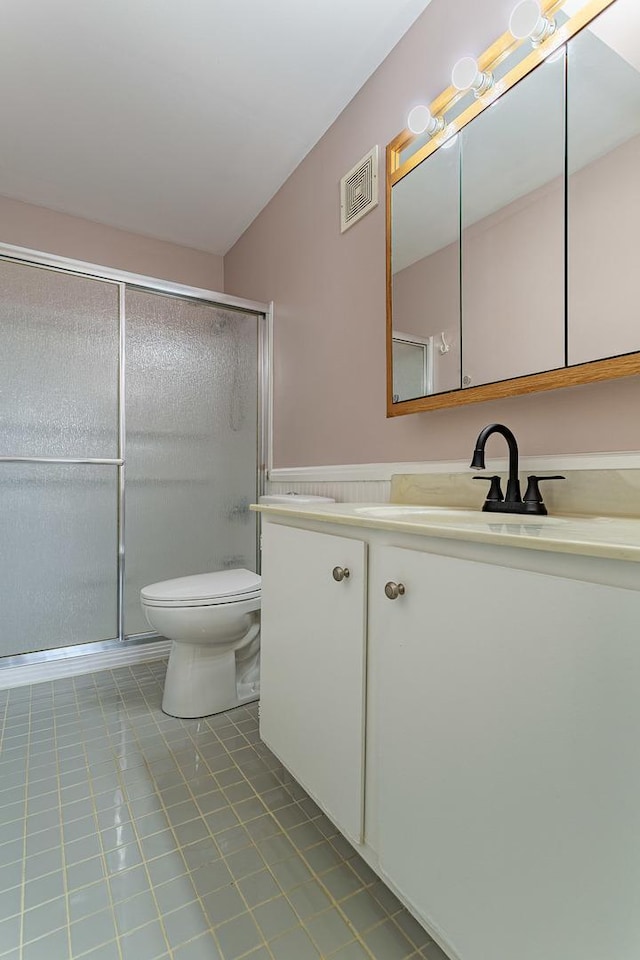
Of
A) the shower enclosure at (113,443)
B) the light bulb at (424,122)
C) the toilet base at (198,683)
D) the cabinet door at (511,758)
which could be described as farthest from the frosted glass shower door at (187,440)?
the cabinet door at (511,758)

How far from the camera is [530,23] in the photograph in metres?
1.07

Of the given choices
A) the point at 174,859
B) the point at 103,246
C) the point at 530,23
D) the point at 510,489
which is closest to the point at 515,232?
the point at 530,23

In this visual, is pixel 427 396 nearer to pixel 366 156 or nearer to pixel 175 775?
pixel 366 156

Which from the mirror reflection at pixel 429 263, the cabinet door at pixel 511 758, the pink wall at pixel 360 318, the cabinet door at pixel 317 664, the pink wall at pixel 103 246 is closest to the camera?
the cabinet door at pixel 511 758

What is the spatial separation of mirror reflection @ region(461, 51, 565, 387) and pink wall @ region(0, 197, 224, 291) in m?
2.11

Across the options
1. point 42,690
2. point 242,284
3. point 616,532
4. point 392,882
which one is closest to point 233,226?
point 242,284

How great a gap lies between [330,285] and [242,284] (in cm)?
105

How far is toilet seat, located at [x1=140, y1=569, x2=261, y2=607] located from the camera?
1.57 metres

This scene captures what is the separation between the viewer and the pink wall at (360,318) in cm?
110

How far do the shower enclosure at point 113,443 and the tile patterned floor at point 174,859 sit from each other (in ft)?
2.16

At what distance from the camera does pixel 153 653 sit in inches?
87.0

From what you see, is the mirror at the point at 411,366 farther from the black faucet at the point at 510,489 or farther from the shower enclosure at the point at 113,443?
the shower enclosure at the point at 113,443

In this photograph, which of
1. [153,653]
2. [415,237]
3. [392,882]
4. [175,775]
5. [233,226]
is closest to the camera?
[392,882]

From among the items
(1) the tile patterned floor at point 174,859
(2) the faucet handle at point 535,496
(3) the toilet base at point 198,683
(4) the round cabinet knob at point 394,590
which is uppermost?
(2) the faucet handle at point 535,496
